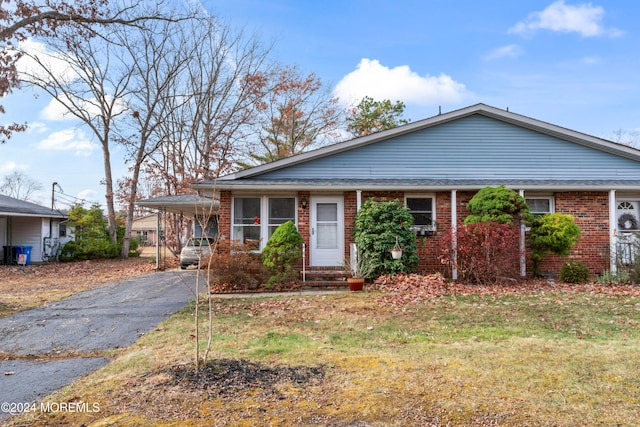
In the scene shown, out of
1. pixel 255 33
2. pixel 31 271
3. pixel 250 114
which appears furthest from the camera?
pixel 250 114

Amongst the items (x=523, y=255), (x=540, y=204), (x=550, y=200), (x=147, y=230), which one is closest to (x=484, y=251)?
(x=523, y=255)

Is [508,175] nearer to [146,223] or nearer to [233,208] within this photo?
[233,208]

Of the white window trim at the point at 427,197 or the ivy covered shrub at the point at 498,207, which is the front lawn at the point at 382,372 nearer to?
the ivy covered shrub at the point at 498,207

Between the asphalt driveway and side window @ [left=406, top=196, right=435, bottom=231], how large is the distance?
659cm

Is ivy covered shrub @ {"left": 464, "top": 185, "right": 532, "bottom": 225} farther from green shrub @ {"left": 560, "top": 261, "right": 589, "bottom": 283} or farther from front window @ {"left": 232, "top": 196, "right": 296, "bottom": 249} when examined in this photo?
front window @ {"left": 232, "top": 196, "right": 296, "bottom": 249}

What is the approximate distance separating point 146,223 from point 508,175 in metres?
53.4

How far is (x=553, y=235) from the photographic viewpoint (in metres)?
10.1

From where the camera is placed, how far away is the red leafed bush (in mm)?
9422

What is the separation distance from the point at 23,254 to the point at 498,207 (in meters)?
21.3

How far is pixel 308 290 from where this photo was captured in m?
9.53

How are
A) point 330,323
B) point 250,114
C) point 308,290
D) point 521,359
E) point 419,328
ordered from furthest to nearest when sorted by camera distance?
point 250,114 < point 308,290 < point 330,323 < point 419,328 < point 521,359

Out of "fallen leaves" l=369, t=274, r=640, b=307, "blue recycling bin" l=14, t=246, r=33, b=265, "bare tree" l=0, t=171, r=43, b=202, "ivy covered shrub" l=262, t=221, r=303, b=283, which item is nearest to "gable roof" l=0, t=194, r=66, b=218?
"blue recycling bin" l=14, t=246, r=33, b=265

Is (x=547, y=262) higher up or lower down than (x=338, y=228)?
lower down

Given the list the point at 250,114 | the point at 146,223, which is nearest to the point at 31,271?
the point at 250,114
